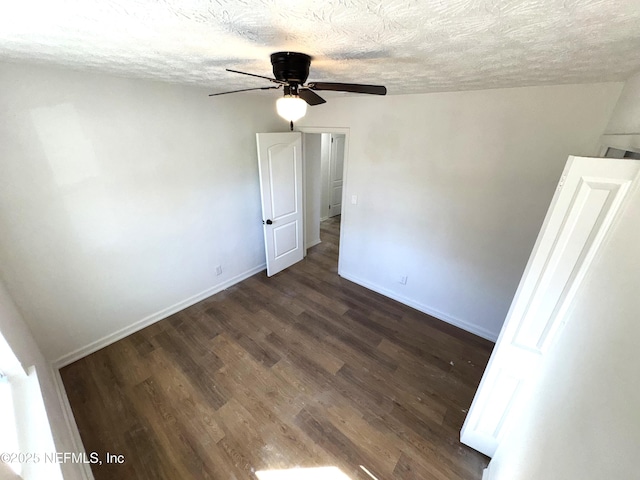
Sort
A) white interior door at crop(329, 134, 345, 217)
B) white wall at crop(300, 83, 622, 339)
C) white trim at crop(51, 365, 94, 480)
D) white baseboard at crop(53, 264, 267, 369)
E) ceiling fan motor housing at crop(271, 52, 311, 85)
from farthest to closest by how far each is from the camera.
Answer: white interior door at crop(329, 134, 345, 217), white baseboard at crop(53, 264, 267, 369), white wall at crop(300, 83, 622, 339), white trim at crop(51, 365, 94, 480), ceiling fan motor housing at crop(271, 52, 311, 85)

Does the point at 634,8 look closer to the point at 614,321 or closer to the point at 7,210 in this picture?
the point at 614,321

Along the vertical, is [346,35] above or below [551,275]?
above

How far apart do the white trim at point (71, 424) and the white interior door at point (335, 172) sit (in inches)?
193

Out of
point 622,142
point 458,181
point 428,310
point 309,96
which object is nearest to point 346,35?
point 309,96

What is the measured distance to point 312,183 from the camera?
4.24m

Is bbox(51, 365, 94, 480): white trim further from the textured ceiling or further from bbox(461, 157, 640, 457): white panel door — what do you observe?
bbox(461, 157, 640, 457): white panel door

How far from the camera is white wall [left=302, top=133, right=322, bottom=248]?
3951 millimetres

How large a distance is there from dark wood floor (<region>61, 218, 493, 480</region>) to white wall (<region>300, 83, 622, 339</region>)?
20.8 inches

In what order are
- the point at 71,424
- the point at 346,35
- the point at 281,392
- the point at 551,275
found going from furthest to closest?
1. the point at 281,392
2. the point at 71,424
3. the point at 551,275
4. the point at 346,35

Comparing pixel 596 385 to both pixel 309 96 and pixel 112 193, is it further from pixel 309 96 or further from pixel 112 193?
pixel 112 193

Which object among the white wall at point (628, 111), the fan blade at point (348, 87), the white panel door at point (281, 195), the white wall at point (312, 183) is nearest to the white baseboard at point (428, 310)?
the white panel door at point (281, 195)

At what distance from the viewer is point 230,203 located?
3.18 meters

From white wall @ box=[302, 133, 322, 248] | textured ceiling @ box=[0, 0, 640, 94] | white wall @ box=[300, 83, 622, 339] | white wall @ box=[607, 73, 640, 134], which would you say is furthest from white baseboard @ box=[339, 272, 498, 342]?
textured ceiling @ box=[0, 0, 640, 94]

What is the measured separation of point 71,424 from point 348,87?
9.06 ft
